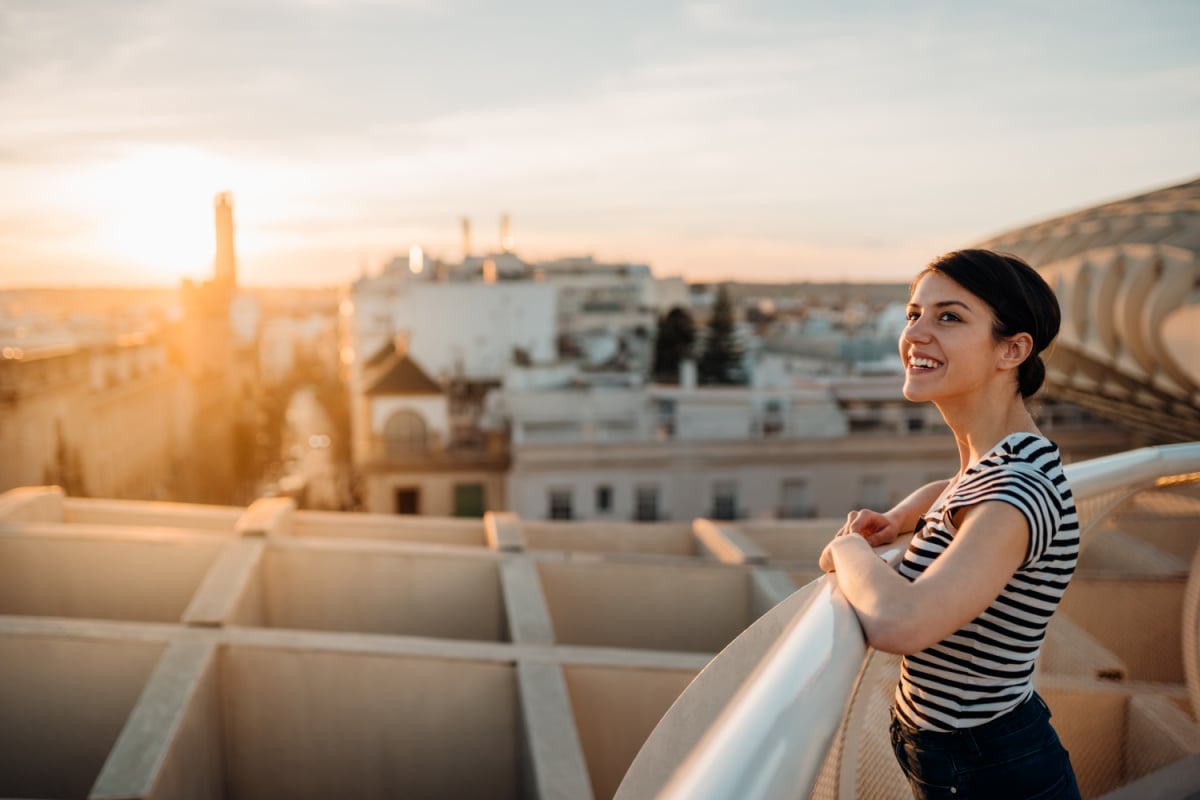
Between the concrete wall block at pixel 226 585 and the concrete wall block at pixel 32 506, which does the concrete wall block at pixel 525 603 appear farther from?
the concrete wall block at pixel 32 506

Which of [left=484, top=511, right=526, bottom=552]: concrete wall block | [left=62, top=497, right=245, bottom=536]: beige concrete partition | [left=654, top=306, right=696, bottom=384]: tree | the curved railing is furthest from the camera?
[left=654, top=306, right=696, bottom=384]: tree

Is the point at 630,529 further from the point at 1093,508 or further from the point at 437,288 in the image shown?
the point at 437,288

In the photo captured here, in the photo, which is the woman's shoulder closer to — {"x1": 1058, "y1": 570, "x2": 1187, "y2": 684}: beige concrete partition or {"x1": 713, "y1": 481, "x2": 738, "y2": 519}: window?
{"x1": 1058, "y1": 570, "x2": 1187, "y2": 684}: beige concrete partition

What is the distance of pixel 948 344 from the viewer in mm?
2383

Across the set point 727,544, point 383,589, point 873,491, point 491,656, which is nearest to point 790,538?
point 727,544

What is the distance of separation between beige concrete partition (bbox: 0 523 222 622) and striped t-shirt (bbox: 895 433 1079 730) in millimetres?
11448

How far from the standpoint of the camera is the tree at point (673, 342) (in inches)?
2586

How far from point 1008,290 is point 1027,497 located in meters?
0.53

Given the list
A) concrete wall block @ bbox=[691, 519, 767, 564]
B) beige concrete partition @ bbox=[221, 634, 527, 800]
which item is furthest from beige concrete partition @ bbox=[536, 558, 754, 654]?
beige concrete partition @ bbox=[221, 634, 527, 800]

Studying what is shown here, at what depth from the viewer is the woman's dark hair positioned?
2.35 meters

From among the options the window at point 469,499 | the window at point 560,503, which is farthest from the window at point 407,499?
the window at point 560,503

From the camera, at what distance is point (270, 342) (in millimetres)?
122125

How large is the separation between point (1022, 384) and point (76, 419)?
34.3 m

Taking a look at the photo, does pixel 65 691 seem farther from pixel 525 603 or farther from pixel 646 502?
pixel 646 502
